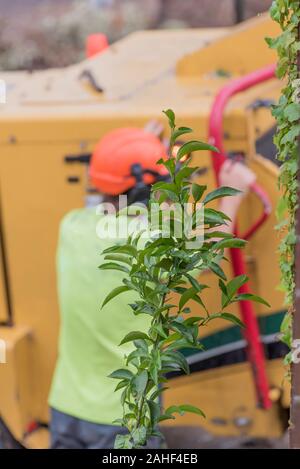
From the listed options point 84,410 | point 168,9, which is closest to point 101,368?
point 84,410

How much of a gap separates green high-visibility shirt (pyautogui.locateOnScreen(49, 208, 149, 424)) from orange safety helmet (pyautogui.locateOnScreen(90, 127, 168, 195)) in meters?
0.11

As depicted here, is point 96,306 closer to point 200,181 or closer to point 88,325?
point 88,325

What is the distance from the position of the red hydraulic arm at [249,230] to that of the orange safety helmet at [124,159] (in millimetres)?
186

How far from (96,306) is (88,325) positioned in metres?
0.08

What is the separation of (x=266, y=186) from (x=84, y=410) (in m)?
0.94

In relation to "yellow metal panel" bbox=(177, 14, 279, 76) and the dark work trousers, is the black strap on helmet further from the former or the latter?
"yellow metal panel" bbox=(177, 14, 279, 76)

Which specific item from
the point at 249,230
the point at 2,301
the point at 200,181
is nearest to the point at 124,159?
the point at 200,181

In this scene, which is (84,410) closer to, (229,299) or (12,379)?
(12,379)

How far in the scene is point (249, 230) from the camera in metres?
2.93

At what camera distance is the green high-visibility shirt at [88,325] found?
101 inches

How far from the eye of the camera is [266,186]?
292cm

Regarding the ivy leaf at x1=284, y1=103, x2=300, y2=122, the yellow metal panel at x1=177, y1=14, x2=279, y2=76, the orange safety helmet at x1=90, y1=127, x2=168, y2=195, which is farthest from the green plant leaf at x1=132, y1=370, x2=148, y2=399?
the yellow metal panel at x1=177, y1=14, x2=279, y2=76

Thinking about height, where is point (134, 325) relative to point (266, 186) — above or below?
below
